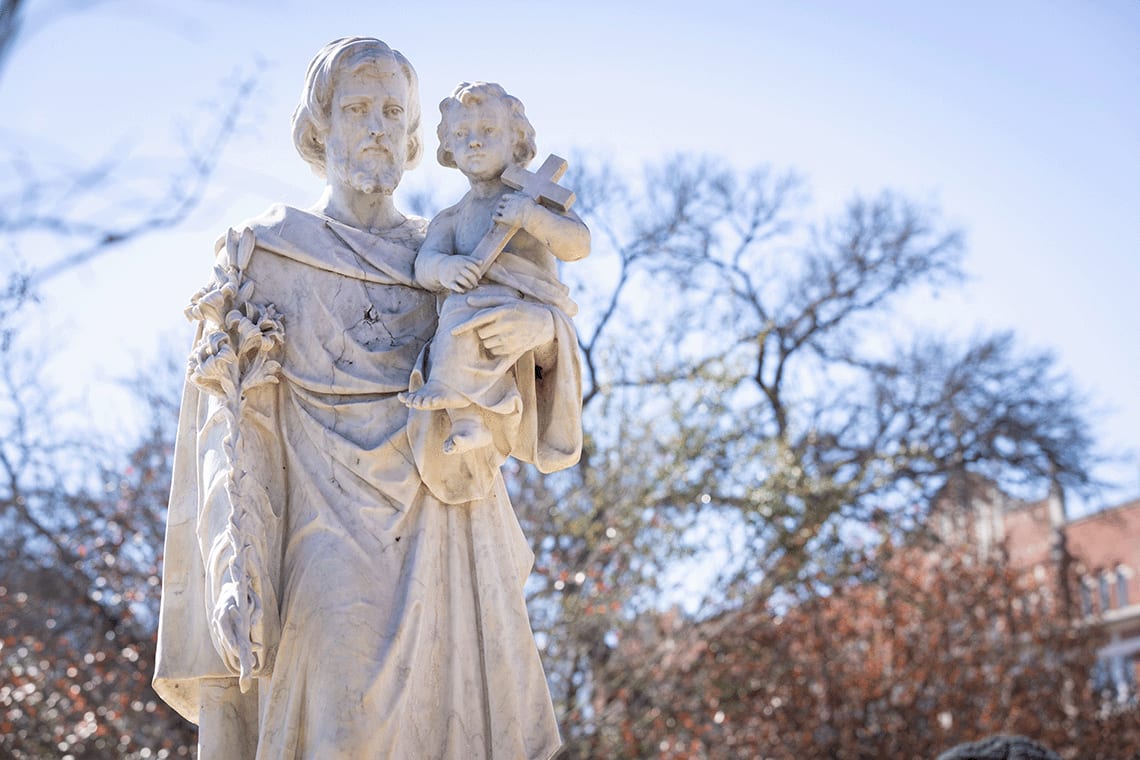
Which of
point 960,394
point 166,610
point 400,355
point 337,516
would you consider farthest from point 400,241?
point 960,394

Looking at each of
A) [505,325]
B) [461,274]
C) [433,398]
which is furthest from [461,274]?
[433,398]

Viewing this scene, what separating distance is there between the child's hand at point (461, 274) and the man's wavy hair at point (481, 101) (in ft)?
1.30

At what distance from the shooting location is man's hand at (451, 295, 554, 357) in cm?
485

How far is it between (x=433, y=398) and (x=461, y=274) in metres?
0.42

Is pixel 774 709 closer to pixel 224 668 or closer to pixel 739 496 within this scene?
pixel 739 496

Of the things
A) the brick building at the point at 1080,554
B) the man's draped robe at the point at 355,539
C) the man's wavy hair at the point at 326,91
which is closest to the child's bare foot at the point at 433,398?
the man's draped robe at the point at 355,539

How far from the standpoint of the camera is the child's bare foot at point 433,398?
187 inches

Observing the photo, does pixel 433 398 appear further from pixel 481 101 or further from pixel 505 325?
pixel 481 101

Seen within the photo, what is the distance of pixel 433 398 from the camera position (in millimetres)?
4742

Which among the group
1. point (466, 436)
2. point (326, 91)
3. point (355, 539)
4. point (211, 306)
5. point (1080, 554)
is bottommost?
point (355, 539)

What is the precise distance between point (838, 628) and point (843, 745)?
1.42m

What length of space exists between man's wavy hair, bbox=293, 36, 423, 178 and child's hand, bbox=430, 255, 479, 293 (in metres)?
0.67

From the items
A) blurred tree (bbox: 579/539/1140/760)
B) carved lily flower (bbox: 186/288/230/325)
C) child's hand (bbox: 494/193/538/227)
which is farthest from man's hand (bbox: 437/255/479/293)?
blurred tree (bbox: 579/539/1140/760)

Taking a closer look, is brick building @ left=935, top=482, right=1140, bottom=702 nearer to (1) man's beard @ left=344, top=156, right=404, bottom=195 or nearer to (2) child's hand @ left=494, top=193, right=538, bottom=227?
(1) man's beard @ left=344, top=156, right=404, bottom=195
